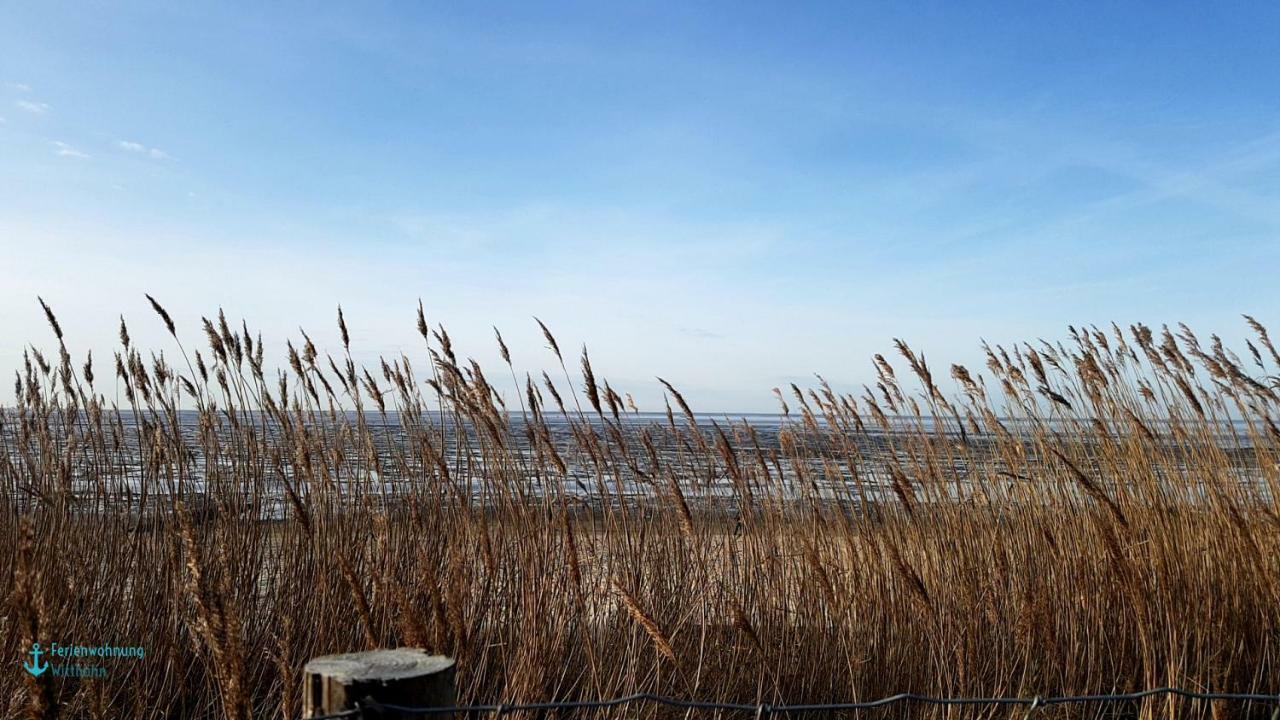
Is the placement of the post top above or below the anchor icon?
below

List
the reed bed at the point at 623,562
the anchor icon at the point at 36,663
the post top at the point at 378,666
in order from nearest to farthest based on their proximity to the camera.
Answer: the anchor icon at the point at 36,663, the post top at the point at 378,666, the reed bed at the point at 623,562

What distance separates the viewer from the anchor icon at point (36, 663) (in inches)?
46.6

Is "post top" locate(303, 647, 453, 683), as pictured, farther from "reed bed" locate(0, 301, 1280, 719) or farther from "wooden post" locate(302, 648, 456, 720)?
"reed bed" locate(0, 301, 1280, 719)

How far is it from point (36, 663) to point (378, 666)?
1.51 ft

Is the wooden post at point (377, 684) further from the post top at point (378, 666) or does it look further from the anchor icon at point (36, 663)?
the anchor icon at point (36, 663)

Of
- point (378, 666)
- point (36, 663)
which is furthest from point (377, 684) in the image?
point (36, 663)

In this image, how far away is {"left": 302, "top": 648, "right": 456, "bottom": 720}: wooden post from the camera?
1.28m

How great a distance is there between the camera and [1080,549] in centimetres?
315

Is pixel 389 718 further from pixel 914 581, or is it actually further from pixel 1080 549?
pixel 1080 549

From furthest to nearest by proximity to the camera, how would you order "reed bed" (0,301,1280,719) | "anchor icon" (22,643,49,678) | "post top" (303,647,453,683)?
"reed bed" (0,301,1280,719), "post top" (303,647,453,683), "anchor icon" (22,643,49,678)

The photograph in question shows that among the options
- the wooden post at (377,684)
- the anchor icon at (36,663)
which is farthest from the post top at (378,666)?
the anchor icon at (36,663)

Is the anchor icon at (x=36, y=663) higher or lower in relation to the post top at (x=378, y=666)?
higher

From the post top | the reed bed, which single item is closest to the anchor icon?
the post top

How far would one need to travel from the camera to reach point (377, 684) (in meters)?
1.28
